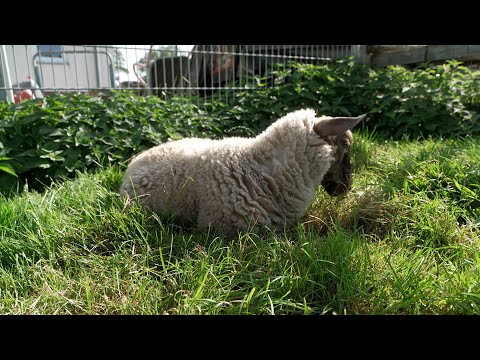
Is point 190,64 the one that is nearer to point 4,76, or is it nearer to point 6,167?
point 4,76

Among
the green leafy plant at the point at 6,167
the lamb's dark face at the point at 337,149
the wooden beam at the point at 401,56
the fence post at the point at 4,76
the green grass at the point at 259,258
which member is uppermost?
the wooden beam at the point at 401,56

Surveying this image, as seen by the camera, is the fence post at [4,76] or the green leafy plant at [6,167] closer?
the green leafy plant at [6,167]

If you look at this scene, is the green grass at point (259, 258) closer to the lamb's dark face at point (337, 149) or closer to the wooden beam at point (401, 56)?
the lamb's dark face at point (337, 149)

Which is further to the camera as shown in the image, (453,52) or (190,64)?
(190,64)

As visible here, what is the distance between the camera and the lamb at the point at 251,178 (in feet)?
8.41

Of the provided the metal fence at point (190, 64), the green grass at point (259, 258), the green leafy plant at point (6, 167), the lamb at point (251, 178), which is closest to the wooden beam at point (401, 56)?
the metal fence at point (190, 64)

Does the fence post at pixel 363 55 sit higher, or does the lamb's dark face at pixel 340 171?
Result: the fence post at pixel 363 55

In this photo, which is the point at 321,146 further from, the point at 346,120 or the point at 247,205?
the point at 247,205

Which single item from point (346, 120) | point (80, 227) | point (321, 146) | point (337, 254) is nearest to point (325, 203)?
point (321, 146)

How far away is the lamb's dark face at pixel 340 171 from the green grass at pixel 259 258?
0.09 metres

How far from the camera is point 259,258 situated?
6.99 feet

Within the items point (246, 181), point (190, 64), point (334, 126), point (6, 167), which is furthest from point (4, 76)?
point (334, 126)

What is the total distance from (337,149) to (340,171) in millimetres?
198

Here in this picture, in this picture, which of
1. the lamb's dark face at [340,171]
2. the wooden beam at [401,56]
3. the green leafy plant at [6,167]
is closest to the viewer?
the lamb's dark face at [340,171]
